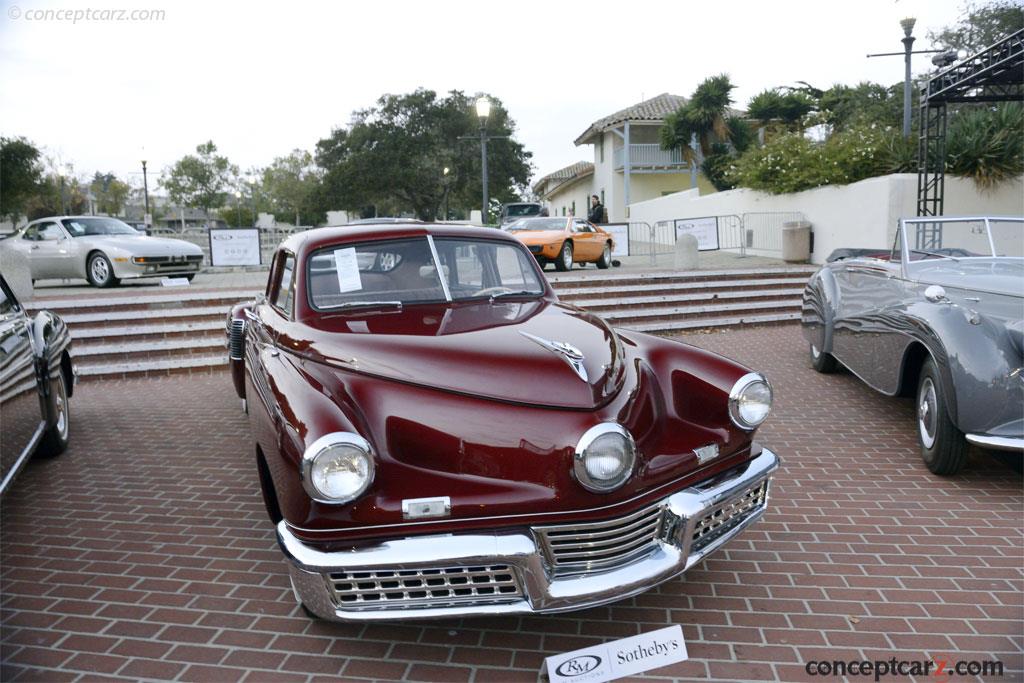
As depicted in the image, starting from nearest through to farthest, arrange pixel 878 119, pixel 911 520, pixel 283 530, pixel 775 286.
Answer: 1. pixel 283 530
2. pixel 911 520
3. pixel 775 286
4. pixel 878 119

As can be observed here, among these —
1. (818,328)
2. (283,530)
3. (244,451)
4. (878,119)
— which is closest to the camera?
(283,530)

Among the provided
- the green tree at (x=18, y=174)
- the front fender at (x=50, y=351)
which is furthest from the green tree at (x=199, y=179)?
the front fender at (x=50, y=351)

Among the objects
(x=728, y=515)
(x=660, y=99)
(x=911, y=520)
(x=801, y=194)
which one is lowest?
(x=911, y=520)

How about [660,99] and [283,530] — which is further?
[660,99]

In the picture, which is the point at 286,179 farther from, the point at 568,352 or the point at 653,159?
the point at 568,352

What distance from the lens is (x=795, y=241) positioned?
17.4 meters

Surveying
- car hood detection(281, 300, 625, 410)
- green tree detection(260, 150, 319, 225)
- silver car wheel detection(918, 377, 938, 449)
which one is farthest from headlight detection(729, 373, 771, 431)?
Result: green tree detection(260, 150, 319, 225)

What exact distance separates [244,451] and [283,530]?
3.10 metres

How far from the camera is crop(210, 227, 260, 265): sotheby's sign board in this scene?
17.2 meters

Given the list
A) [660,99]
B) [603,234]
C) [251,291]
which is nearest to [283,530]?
[251,291]

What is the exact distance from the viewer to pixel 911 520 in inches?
160

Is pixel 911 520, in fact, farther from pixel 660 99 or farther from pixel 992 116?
pixel 660 99

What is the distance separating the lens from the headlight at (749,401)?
3227mm

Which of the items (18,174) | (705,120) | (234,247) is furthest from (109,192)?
(234,247)
